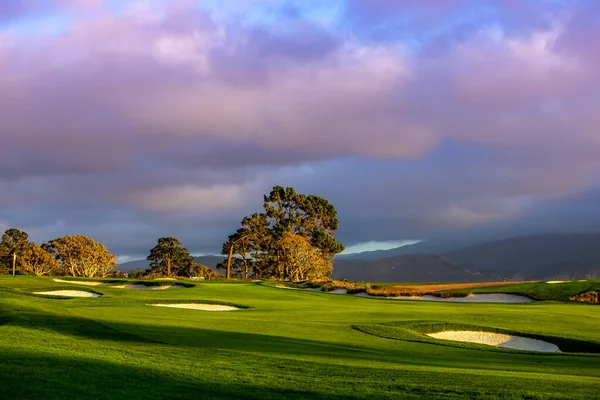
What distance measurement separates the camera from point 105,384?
9.69m

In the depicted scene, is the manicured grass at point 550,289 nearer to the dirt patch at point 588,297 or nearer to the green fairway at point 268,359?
the dirt patch at point 588,297

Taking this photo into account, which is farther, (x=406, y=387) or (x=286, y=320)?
(x=286, y=320)

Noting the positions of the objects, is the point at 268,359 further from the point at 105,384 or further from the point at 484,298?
the point at 484,298

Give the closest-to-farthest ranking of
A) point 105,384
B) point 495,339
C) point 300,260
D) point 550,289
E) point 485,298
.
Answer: point 105,384
point 495,339
point 550,289
point 485,298
point 300,260

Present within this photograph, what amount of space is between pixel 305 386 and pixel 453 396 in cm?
257

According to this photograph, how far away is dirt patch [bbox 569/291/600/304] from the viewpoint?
39.5 metres

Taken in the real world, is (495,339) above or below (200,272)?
below

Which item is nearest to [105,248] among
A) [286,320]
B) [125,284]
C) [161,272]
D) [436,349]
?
[161,272]

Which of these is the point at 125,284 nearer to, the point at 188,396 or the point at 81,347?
the point at 81,347

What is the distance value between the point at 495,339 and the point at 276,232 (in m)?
57.8

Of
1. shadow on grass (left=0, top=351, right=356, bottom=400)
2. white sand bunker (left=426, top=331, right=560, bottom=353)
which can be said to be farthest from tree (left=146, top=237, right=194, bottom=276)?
shadow on grass (left=0, top=351, right=356, bottom=400)

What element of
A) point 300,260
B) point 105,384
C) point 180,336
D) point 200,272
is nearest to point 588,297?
point 180,336

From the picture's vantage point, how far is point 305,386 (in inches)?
414

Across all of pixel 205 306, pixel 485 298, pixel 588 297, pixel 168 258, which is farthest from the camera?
pixel 168 258
